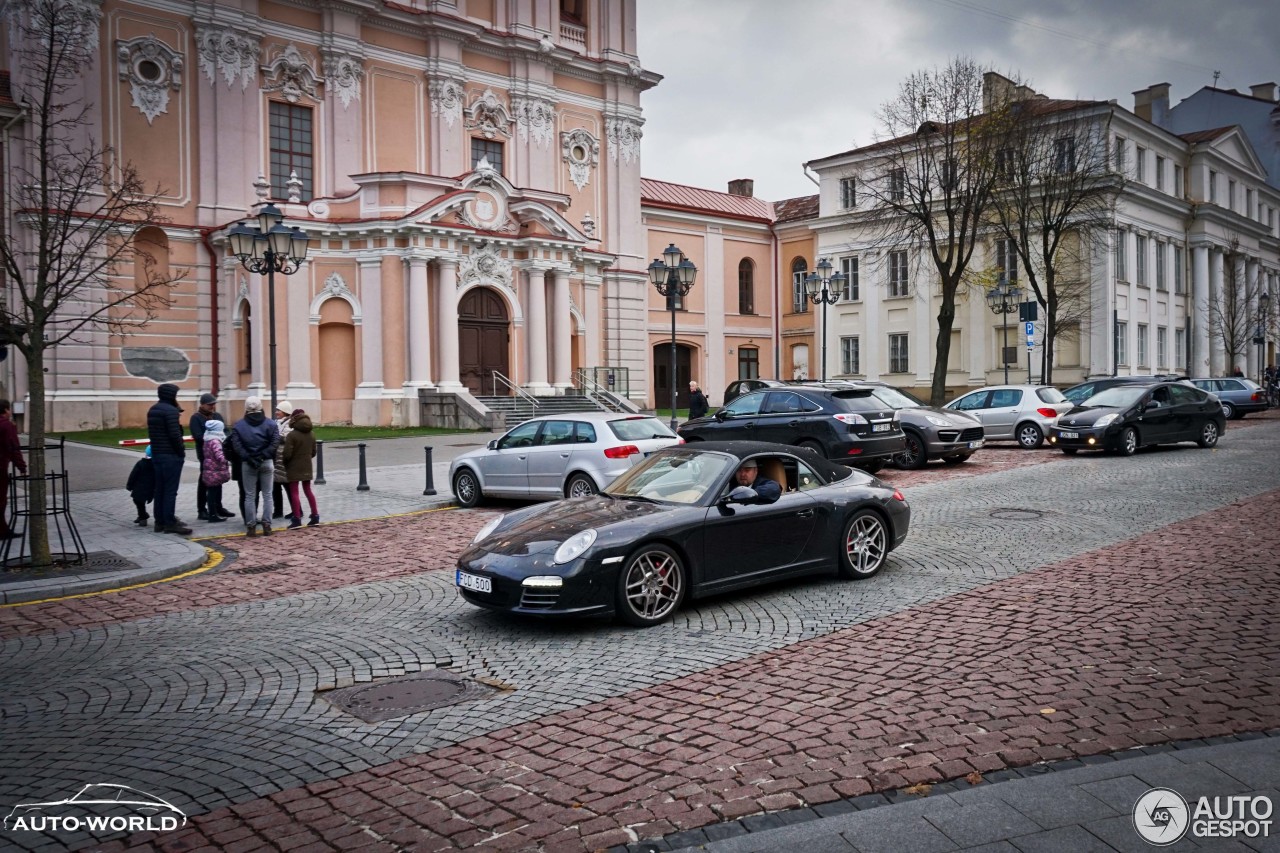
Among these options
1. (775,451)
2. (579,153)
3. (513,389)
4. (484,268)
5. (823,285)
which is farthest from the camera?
(579,153)

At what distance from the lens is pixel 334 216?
1414 inches

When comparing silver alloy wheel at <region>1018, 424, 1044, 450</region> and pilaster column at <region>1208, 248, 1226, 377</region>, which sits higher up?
pilaster column at <region>1208, 248, 1226, 377</region>

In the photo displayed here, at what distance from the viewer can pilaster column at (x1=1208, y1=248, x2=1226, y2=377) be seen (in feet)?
183

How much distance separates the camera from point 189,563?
35.1ft

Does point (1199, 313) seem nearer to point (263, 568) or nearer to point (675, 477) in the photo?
point (675, 477)

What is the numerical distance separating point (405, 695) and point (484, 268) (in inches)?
1300

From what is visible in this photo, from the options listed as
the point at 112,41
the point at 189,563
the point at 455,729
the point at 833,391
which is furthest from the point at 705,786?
the point at 112,41

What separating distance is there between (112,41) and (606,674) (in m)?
36.7

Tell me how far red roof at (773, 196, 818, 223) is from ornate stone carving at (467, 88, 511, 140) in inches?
808

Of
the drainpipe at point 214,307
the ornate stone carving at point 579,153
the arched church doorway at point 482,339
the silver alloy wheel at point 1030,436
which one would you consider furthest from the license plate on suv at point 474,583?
the ornate stone carving at point 579,153

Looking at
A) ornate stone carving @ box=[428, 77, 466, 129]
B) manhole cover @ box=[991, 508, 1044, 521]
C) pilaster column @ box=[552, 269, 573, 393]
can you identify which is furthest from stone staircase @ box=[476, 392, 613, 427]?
manhole cover @ box=[991, 508, 1044, 521]

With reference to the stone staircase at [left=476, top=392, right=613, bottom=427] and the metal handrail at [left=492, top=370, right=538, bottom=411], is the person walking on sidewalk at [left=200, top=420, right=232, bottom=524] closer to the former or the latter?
the stone staircase at [left=476, top=392, right=613, bottom=427]

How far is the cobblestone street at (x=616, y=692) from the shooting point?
424cm

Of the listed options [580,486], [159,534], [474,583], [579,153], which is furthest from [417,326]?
[474,583]
